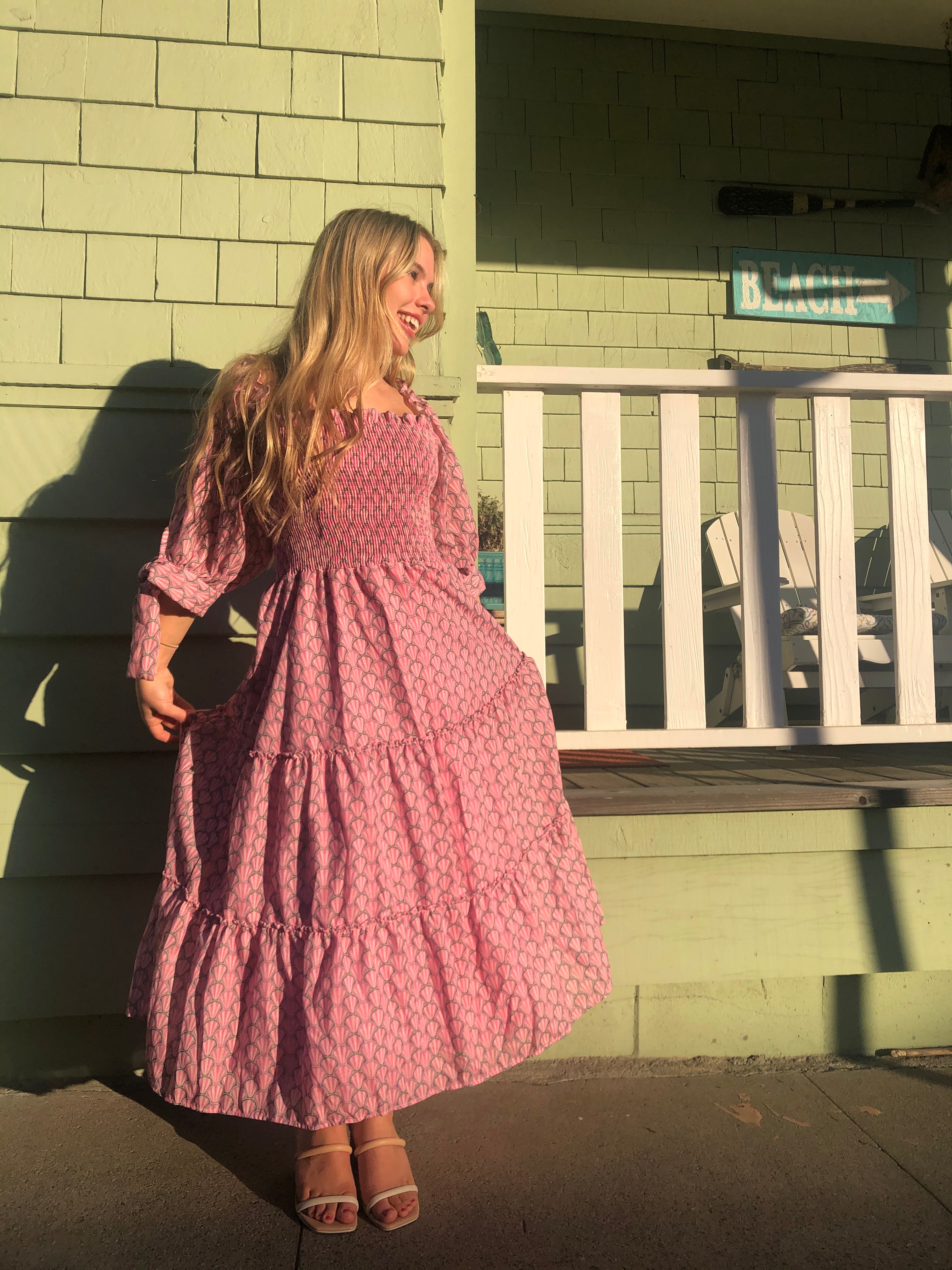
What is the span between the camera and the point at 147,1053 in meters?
1.58

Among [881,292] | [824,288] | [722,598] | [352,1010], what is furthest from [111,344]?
[881,292]

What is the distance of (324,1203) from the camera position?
157cm

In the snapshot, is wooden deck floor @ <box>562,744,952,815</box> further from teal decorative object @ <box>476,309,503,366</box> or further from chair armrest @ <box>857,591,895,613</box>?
teal decorative object @ <box>476,309,503,366</box>

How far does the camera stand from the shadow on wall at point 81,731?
6.86ft

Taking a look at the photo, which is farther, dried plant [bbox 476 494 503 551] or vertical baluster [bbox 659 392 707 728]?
dried plant [bbox 476 494 503 551]

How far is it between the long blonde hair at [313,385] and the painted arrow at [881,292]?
362 centimetres

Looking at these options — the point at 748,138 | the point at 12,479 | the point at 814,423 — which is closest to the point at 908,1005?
the point at 814,423

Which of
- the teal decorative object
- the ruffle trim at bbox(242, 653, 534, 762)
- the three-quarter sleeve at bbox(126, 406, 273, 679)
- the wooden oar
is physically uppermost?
the wooden oar

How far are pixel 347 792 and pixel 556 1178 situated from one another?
82 centimetres

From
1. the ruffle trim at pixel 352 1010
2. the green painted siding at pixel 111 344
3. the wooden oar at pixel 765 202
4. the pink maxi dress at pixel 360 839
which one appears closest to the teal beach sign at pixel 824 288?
the wooden oar at pixel 765 202

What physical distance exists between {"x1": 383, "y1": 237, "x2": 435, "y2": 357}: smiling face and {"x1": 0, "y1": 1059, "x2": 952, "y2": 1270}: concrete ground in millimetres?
1540

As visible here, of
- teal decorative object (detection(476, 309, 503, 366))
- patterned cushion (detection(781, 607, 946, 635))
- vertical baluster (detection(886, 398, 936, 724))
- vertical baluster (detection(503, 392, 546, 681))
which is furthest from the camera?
teal decorative object (detection(476, 309, 503, 366))

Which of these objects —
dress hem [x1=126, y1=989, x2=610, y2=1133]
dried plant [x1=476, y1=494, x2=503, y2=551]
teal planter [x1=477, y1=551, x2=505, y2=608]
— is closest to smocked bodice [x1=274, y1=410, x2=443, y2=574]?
dress hem [x1=126, y1=989, x2=610, y2=1133]

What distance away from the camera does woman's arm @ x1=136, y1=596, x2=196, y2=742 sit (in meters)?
1.71
